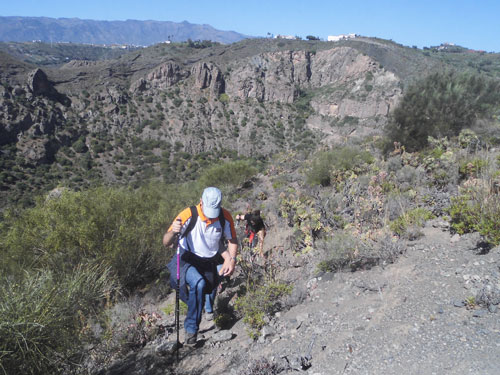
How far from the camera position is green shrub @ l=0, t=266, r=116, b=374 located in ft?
6.73

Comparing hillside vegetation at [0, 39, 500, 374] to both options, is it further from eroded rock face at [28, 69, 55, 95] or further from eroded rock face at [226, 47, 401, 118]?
eroded rock face at [226, 47, 401, 118]

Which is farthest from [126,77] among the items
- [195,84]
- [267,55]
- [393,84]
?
[393,84]

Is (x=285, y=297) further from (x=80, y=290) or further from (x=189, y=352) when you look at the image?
(x=80, y=290)

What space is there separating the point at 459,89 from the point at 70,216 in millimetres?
10383

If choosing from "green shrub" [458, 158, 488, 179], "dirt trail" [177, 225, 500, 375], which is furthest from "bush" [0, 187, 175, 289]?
"green shrub" [458, 158, 488, 179]

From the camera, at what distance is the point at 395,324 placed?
268 cm

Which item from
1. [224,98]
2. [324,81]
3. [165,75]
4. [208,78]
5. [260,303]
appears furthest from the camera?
[324,81]

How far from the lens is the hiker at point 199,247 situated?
10.2 feet

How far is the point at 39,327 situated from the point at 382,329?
8.15ft

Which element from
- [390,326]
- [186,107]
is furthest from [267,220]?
[186,107]

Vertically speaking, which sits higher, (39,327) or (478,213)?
(478,213)

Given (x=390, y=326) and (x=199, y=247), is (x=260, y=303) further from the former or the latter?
(x=390, y=326)

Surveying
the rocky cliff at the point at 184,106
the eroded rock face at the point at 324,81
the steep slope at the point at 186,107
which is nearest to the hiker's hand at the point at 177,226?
the steep slope at the point at 186,107

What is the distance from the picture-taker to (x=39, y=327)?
2184 mm
